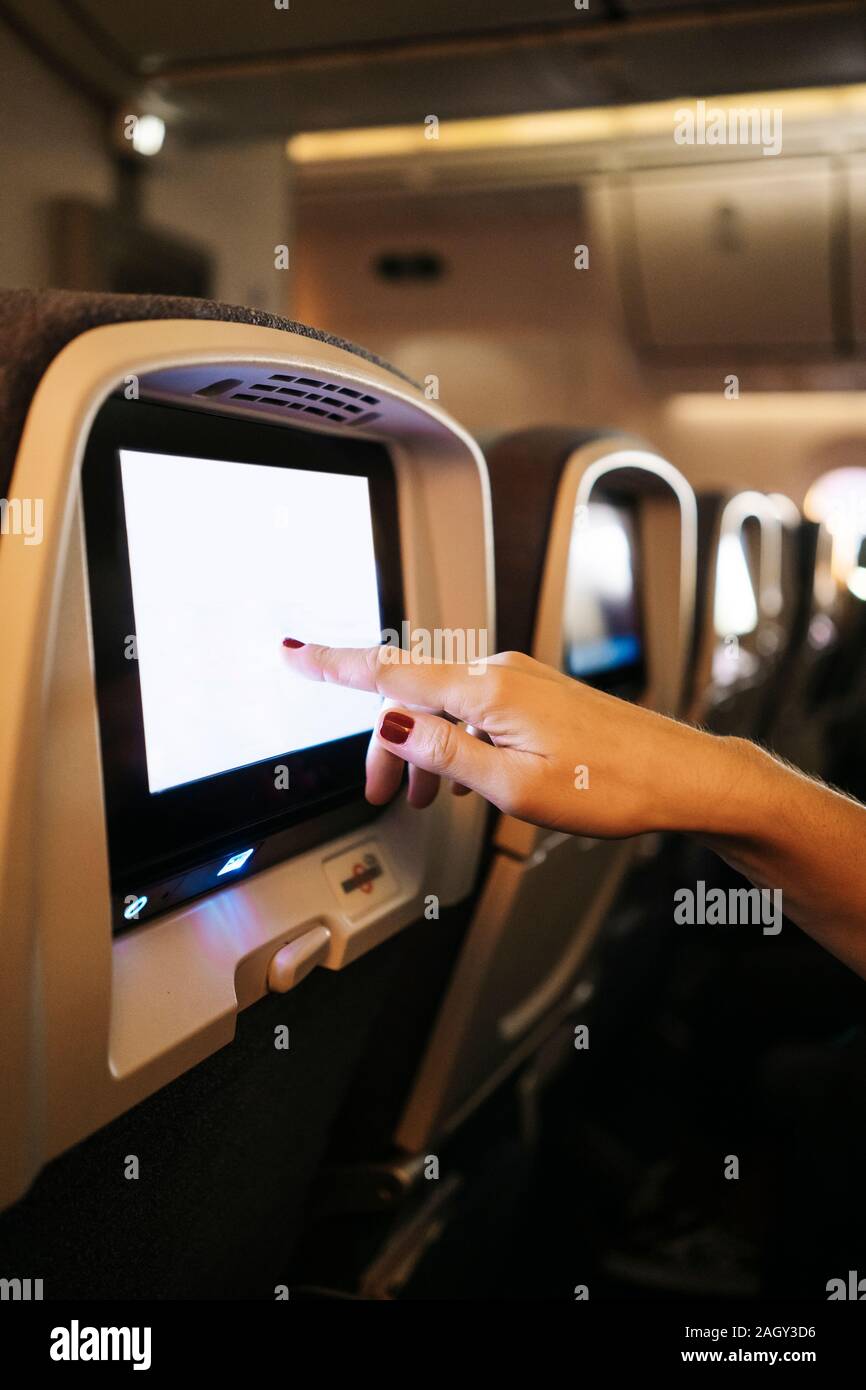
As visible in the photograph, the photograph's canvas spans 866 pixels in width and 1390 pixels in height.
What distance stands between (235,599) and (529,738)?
0.78 feet

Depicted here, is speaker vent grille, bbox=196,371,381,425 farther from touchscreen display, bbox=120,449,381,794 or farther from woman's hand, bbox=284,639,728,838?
woman's hand, bbox=284,639,728,838

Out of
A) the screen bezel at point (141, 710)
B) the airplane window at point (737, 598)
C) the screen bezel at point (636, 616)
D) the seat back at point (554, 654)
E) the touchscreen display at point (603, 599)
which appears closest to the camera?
the screen bezel at point (141, 710)

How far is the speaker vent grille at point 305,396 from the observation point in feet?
2.76

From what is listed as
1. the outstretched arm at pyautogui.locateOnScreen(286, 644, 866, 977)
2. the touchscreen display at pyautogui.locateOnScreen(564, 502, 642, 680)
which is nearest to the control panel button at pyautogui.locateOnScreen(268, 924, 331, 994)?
the outstretched arm at pyautogui.locateOnScreen(286, 644, 866, 977)

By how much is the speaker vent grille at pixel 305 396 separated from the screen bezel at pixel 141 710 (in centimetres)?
2

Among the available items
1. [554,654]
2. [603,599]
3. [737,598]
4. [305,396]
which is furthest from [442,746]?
[737,598]

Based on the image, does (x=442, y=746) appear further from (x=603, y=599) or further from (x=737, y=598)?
(x=737, y=598)

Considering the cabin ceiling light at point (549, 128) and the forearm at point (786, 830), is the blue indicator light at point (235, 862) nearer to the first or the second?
the forearm at point (786, 830)

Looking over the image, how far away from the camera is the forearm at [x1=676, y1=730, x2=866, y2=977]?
3.08 feet

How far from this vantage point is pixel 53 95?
11.7 feet

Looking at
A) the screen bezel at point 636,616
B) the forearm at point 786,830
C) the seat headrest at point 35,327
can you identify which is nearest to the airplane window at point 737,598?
the screen bezel at point 636,616

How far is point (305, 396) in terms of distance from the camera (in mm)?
931
